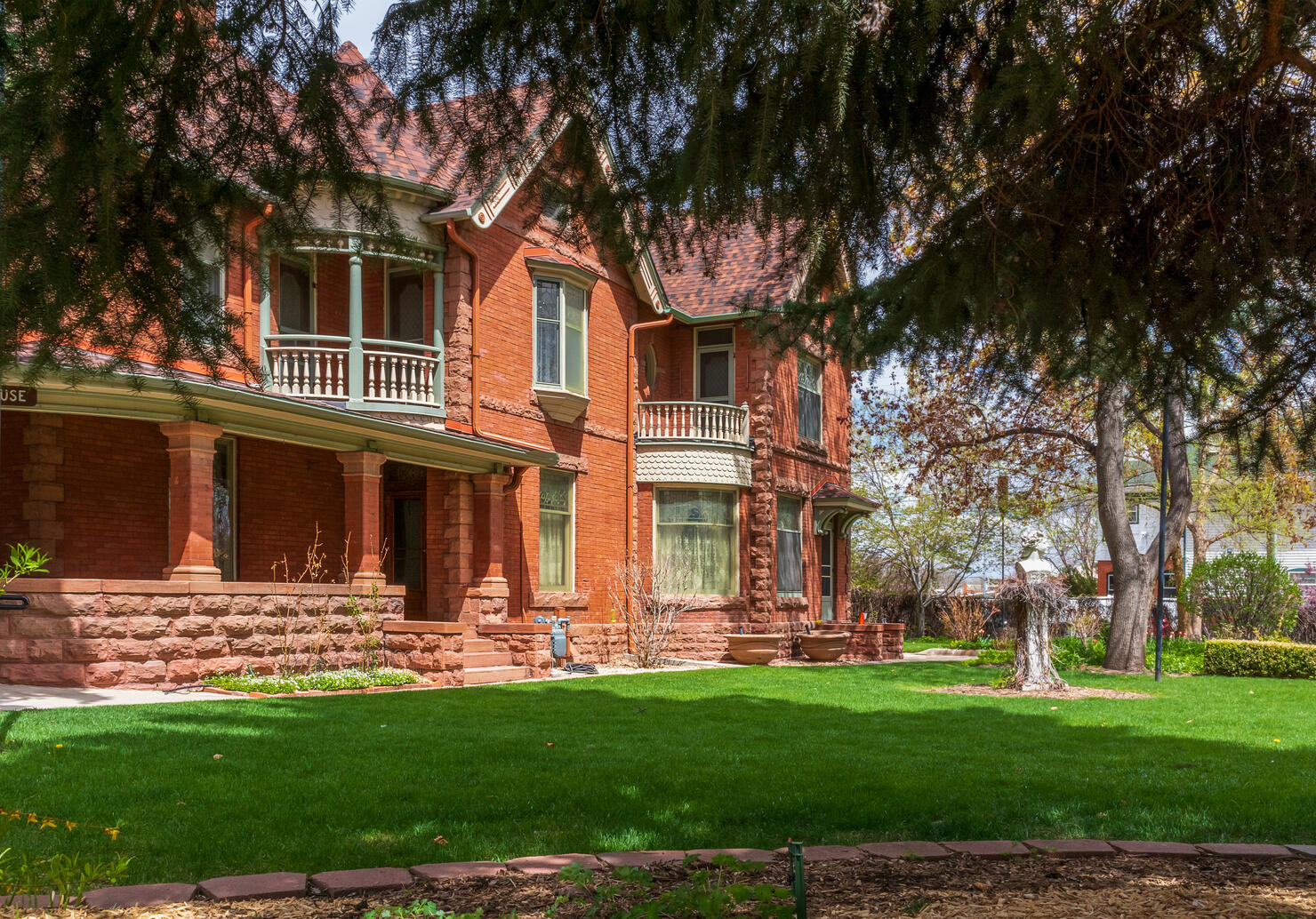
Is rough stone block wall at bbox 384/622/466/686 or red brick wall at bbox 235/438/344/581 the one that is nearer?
rough stone block wall at bbox 384/622/466/686

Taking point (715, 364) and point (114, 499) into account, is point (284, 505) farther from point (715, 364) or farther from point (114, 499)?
point (715, 364)

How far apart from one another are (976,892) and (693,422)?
18875 millimetres

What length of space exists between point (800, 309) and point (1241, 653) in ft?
54.2

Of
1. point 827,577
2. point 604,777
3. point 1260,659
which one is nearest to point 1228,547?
point 827,577

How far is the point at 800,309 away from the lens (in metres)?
7.06

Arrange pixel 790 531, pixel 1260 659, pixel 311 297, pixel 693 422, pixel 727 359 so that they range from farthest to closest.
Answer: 1. pixel 790 531
2. pixel 727 359
3. pixel 693 422
4. pixel 1260 659
5. pixel 311 297

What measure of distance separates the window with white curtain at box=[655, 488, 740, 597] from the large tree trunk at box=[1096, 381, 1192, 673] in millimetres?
7067

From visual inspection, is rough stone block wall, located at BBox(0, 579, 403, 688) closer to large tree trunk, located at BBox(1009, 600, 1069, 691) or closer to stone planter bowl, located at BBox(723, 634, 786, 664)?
large tree trunk, located at BBox(1009, 600, 1069, 691)

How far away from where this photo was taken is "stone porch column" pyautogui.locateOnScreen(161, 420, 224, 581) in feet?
44.1

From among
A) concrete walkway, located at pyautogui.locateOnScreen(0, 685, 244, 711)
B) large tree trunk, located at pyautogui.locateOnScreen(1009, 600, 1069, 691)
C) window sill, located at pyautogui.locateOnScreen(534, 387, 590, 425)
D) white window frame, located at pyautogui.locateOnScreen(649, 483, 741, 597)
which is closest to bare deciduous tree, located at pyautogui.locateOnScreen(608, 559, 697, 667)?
white window frame, located at pyautogui.locateOnScreen(649, 483, 741, 597)

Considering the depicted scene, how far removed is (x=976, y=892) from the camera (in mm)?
4520

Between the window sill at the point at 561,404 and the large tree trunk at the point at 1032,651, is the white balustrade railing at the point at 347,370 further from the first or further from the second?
the large tree trunk at the point at 1032,651

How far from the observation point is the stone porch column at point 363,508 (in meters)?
15.7

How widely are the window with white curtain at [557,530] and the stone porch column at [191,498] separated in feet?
23.7
